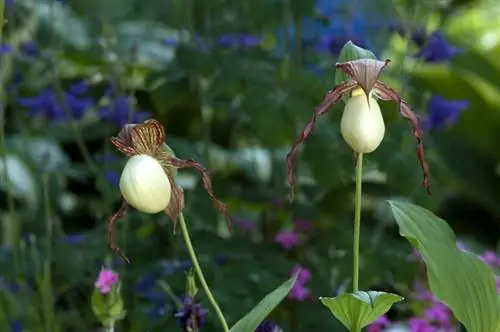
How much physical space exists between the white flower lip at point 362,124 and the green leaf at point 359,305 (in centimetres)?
8

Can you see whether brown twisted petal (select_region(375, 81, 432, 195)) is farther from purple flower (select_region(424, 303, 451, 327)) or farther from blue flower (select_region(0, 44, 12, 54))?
blue flower (select_region(0, 44, 12, 54))

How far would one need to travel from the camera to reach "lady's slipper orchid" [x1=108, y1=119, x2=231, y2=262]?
1.72ft

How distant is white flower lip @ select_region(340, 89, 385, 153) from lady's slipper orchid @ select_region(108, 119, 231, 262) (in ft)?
0.30

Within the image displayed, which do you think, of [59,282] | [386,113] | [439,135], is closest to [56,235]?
[59,282]

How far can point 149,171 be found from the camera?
0.53 meters

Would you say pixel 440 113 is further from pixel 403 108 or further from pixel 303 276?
pixel 403 108

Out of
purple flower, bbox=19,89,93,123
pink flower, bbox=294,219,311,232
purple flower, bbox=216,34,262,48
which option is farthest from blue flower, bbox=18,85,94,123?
pink flower, bbox=294,219,311,232

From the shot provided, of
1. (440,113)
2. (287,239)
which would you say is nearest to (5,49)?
(287,239)

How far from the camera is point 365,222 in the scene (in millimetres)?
1537

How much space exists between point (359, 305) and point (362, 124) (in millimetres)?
103

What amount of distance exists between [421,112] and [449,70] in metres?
0.59

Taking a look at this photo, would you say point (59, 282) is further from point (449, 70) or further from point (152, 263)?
point (449, 70)

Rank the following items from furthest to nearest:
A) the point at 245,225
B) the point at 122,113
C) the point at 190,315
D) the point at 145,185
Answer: the point at 245,225 < the point at 122,113 < the point at 190,315 < the point at 145,185

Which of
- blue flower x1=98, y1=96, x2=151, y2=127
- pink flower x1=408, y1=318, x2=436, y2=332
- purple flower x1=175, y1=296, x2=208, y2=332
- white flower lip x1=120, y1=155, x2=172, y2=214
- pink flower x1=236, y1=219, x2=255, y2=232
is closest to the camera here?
white flower lip x1=120, y1=155, x2=172, y2=214
